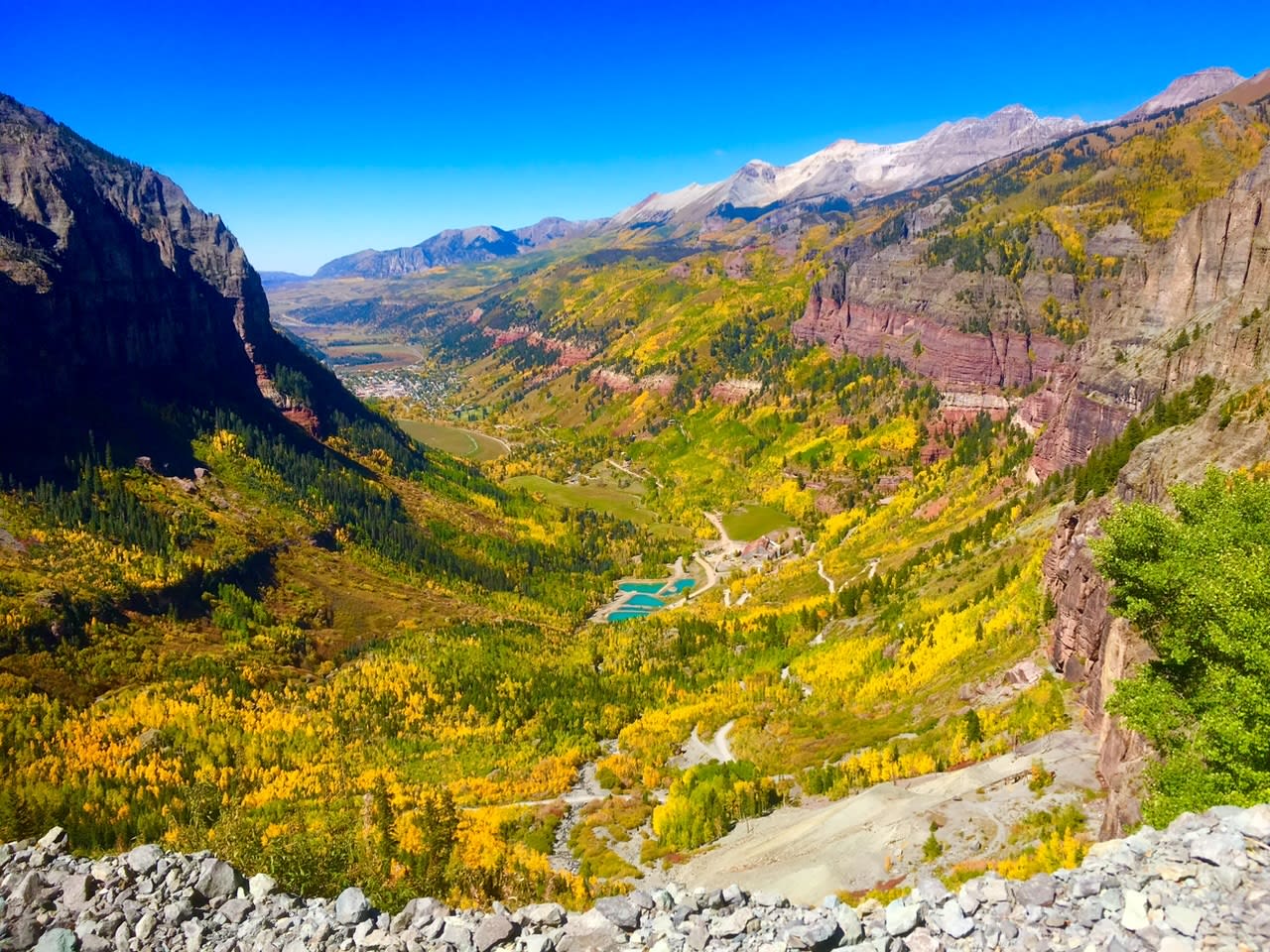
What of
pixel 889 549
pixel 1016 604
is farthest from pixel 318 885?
pixel 889 549

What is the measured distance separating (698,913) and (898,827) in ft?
128

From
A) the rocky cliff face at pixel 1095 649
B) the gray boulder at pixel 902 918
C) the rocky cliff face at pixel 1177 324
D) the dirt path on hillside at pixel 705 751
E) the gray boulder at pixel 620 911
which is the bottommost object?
the dirt path on hillside at pixel 705 751

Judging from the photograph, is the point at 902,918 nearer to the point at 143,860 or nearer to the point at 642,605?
the point at 143,860

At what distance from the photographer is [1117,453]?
100062 mm

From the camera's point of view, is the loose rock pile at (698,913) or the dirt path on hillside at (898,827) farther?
the dirt path on hillside at (898,827)

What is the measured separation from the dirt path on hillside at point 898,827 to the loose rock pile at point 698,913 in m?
31.2

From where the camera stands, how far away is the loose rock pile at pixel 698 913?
20.8 metres

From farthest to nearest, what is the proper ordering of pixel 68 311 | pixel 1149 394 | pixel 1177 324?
1. pixel 68 311
2. pixel 1177 324
3. pixel 1149 394

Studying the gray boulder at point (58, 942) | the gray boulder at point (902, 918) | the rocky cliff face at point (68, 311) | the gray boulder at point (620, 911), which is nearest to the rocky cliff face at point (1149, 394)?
the gray boulder at point (902, 918)

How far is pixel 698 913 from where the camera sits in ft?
86.3

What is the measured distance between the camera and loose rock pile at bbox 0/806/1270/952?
2081cm

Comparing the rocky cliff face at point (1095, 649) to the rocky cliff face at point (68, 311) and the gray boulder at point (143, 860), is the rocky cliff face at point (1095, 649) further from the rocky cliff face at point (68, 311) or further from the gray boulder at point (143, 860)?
the rocky cliff face at point (68, 311)

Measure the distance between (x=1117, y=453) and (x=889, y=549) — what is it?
72366 mm

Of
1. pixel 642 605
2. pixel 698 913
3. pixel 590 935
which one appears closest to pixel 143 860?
pixel 590 935
